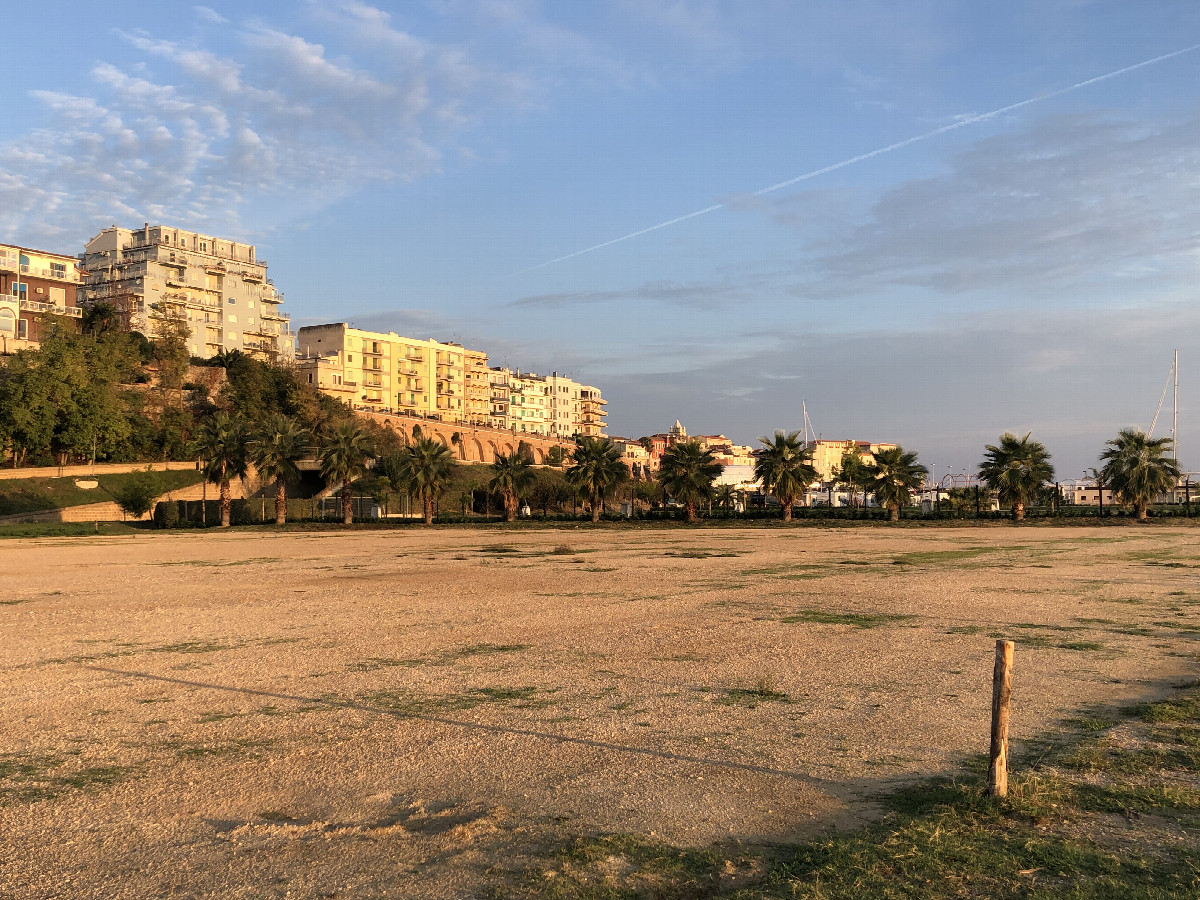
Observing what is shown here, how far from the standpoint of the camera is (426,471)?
70.0 m

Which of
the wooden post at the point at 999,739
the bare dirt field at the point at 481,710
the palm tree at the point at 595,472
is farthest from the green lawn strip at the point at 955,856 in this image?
the palm tree at the point at 595,472

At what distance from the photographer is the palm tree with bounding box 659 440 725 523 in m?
70.8

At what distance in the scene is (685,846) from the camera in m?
6.68

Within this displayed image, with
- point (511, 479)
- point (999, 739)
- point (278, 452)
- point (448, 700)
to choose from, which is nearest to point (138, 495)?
point (278, 452)

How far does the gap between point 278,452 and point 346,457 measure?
509 centimetres

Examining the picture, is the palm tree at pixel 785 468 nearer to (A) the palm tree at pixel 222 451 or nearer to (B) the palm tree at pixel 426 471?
(B) the palm tree at pixel 426 471

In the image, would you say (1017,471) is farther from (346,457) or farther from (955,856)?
(955,856)

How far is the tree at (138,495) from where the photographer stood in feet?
223

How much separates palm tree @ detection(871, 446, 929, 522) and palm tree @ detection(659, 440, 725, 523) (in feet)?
41.3

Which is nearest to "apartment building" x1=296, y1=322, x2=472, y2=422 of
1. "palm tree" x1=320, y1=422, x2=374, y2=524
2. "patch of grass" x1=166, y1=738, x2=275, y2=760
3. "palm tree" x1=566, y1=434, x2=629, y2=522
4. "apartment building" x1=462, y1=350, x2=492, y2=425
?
"apartment building" x1=462, y1=350, x2=492, y2=425

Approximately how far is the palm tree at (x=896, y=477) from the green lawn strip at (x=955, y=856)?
64486mm

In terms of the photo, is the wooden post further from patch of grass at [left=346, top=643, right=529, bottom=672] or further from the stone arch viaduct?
the stone arch viaduct

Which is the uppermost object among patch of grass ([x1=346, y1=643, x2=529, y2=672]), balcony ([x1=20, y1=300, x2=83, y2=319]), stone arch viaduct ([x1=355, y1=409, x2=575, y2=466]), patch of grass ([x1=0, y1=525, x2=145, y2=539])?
balcony ([x1=20, y1=300, x2=83, y2=319])

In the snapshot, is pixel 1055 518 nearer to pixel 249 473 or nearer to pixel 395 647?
pixel 395 647
